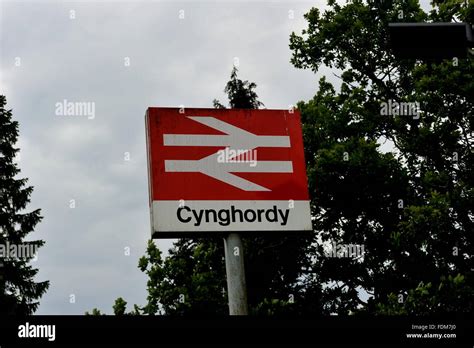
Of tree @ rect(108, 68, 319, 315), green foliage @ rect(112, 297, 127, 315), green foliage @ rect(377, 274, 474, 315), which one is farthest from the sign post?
green foliage @ rect(112, 297, 127, 315)

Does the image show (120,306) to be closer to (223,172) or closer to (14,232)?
(14,232)

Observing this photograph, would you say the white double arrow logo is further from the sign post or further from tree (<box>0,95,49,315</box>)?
tree (<box>0,95,49,315</box>)

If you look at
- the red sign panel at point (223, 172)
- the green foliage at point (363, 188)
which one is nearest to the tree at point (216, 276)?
the green foliage at point (363, 188)

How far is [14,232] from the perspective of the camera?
102ft

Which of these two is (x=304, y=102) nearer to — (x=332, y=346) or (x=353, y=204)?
(x=353, y=204)

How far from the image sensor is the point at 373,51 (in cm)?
2452

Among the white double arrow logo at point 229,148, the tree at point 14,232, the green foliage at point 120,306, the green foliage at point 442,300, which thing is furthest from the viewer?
the tree at point 14,232

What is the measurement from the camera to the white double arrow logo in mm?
8945

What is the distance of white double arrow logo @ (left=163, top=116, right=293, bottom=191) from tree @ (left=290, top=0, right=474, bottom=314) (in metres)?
10.8

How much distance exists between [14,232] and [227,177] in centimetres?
2387

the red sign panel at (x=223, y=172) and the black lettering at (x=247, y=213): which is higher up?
the red sign panel at (x=223, y=172)

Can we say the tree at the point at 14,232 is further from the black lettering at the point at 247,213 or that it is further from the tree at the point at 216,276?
the black lettering at the point at 247,213

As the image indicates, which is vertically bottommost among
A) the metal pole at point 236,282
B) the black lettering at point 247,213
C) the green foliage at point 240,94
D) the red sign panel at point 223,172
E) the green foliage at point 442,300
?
the green foliage at point 442,300

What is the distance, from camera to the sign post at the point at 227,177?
8.80m
